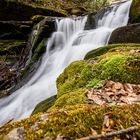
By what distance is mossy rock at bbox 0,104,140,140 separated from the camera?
6.62 feet

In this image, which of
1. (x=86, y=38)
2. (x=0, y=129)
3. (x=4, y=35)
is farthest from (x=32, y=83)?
(x=0, y=129)

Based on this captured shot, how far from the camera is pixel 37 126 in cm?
212

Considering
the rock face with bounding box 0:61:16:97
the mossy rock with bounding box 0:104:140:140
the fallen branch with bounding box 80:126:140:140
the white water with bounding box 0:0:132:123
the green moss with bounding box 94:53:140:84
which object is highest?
the fallen branch with bounding box 80:126:140:140

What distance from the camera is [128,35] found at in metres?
8.59

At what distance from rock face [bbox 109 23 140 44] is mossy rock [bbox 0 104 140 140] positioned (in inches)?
247

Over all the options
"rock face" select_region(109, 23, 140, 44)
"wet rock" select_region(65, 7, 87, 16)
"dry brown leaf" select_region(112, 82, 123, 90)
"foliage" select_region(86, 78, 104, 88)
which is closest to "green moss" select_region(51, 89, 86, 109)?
"foliage" select_region(86, 78, 104, 88)

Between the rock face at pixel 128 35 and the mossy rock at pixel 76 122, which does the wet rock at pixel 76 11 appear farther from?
the mossy rock at pixel 76 122

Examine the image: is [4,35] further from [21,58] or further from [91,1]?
[91,1]

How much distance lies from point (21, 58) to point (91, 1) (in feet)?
40.2

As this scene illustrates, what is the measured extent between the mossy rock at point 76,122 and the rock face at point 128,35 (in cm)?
629

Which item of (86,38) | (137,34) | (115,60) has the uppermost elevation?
(115,60)

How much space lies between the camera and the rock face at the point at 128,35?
8305 millimetres

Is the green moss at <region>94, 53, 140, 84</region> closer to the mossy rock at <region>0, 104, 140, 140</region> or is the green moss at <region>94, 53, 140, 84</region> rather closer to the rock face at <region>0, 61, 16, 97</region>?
the mossy rock at <region>0, 104, 140, 140</region>

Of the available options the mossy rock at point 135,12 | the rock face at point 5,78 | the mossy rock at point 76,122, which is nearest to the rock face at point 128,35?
the mossy rock at point 135,12
